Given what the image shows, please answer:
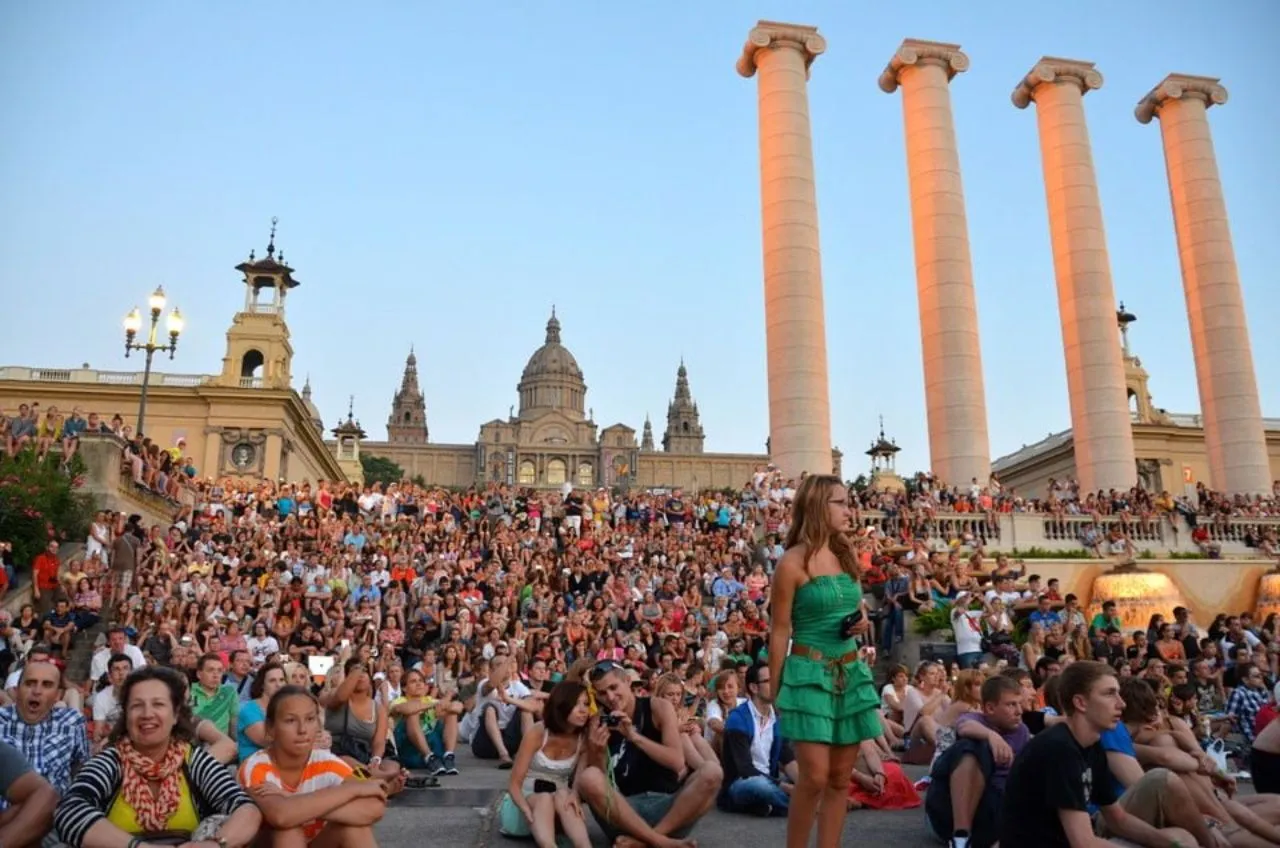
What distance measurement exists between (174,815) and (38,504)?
15.2m

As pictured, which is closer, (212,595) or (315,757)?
(315,757)

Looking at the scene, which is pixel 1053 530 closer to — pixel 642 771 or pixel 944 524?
pixel 944 524

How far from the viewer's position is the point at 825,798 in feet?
14.3

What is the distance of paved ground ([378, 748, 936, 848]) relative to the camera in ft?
19.1

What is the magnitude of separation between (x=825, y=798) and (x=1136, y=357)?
5792 centimetres

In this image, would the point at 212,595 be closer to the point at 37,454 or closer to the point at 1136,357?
the point at 37,454

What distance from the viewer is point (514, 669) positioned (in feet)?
36.6

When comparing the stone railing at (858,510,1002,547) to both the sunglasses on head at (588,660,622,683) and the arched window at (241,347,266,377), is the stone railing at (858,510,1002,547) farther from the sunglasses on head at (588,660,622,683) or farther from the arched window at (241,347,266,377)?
the arched window at (241,347,266,377)

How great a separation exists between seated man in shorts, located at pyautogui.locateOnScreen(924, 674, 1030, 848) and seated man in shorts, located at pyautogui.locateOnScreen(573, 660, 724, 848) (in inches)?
51.2

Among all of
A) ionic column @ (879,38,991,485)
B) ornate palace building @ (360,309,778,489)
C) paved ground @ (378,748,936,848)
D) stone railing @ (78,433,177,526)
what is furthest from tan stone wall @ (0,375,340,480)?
ornate palace building @ (360,309,778,489)

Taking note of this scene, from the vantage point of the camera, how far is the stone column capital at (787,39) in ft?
92.6

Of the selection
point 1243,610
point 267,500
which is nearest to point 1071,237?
point 1243,610

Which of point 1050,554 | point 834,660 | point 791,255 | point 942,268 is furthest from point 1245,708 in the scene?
point 942,268

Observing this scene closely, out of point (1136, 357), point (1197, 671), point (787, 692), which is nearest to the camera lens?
point (787, 692)
